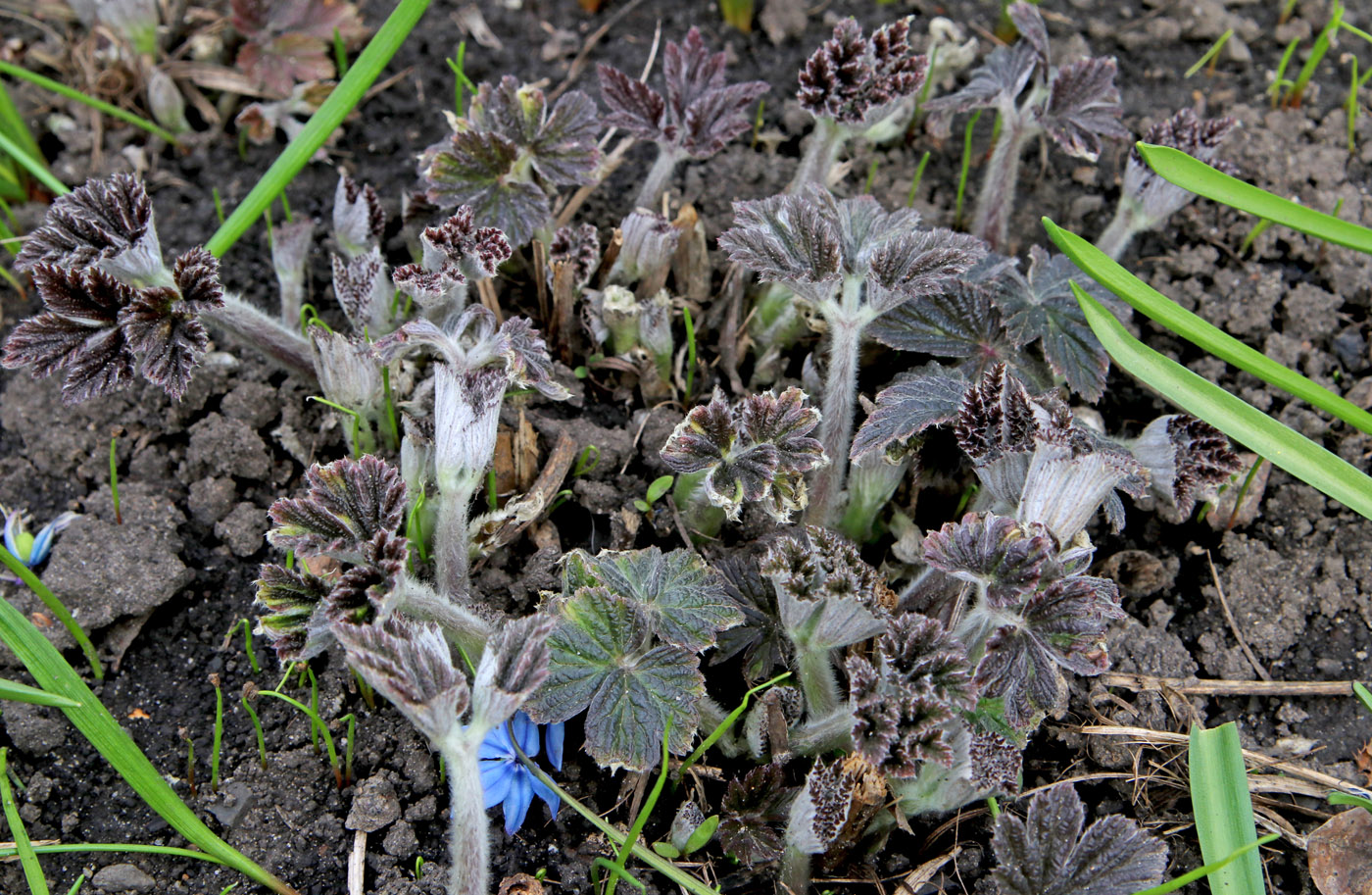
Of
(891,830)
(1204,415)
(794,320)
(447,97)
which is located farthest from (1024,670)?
(447,97)

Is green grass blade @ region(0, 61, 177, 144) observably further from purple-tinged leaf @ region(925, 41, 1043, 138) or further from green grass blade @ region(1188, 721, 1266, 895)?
green grass blade @ region(1188, 721, 1266, 895)

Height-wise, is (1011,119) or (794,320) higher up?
(1011,119)

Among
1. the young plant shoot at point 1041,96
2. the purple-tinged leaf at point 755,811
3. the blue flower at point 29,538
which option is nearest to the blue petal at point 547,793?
the purple-tinged leaf at point 755,811

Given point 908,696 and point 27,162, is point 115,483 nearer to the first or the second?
point 27,162

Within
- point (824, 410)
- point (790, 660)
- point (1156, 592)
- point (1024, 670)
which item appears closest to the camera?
point (1024, 670)

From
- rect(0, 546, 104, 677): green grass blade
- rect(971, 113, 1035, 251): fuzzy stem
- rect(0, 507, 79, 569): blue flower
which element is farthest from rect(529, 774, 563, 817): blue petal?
rect(971, 113, 1035, 251): fuzzy stem

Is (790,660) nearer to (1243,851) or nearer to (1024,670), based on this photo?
(1024,670)
